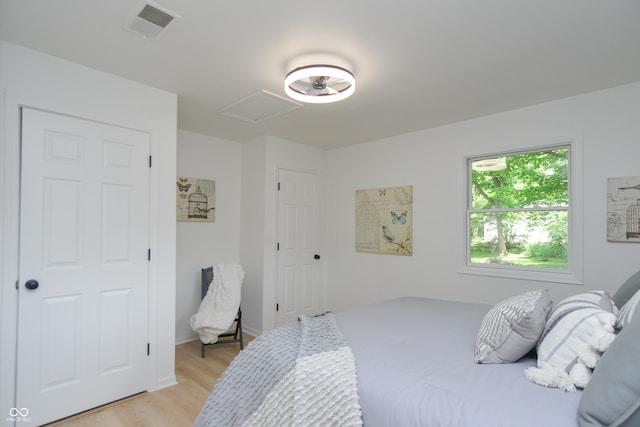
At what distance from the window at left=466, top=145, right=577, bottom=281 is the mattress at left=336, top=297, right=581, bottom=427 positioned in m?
1.65

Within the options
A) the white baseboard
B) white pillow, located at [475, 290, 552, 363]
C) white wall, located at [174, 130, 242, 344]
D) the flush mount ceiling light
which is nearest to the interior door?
white wall, located at [174, 130, 242, 344]

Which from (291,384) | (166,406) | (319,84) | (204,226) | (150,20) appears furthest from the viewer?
(204,226)

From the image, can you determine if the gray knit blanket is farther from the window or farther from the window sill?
the window

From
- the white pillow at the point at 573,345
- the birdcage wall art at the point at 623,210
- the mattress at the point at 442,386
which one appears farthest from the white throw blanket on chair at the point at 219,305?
the birdcage wall art at the point at 623,210

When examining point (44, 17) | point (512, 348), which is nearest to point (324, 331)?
point (512, 348)

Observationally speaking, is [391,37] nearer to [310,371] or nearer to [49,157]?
[310,371]

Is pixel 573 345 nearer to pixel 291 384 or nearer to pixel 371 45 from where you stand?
pixel 291 384

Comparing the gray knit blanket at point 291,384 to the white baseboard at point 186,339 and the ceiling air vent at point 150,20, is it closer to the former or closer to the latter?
the ceiling air vent at point 150,20

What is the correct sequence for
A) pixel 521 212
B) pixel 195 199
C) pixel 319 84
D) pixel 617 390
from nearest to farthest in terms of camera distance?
pixel 617 390
pixel 319 84
pixel 521 212
pixel 195 199

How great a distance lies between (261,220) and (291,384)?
2.77 metres

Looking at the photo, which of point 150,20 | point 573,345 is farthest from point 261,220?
point 573,345

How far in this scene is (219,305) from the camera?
3.35 metres

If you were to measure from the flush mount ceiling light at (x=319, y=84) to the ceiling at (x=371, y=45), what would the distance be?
9 cm

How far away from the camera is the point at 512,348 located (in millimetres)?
1369
